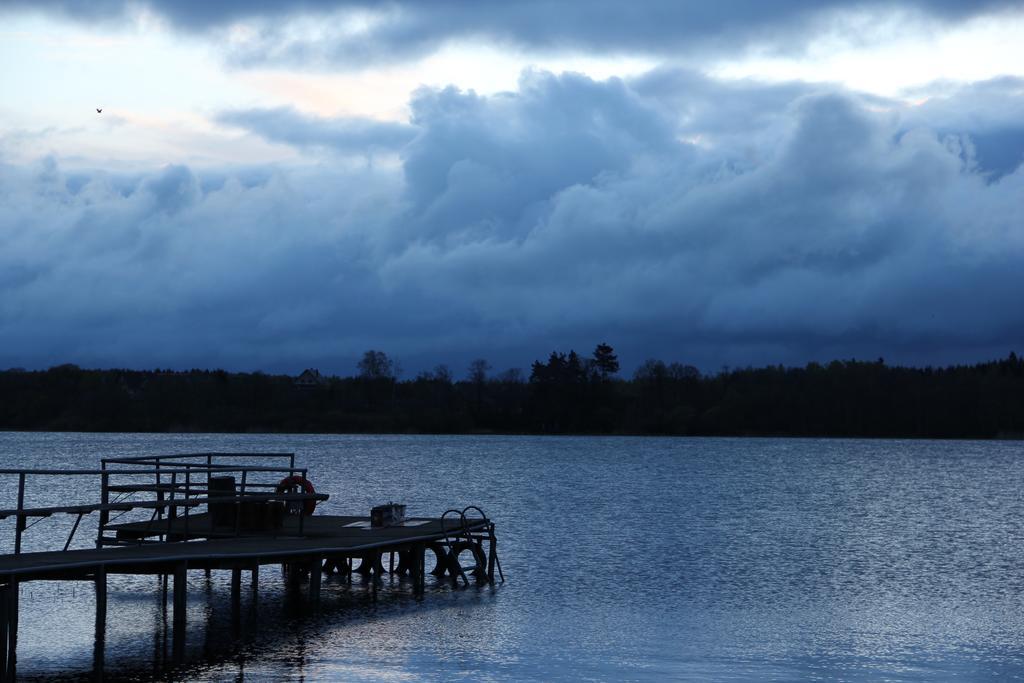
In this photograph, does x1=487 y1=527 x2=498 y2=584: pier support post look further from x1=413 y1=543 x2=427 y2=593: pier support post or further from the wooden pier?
x1=413 y1=543 x2=427 y2=593: pier support post

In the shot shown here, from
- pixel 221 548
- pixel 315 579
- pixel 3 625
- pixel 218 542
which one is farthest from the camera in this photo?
pixel 315 579

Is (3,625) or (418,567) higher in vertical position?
(3,625)

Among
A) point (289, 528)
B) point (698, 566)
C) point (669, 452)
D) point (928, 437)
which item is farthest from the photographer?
point (928, 437)

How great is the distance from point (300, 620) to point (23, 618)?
17.3 ft

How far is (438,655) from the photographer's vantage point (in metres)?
20.4

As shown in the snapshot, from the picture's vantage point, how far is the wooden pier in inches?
728

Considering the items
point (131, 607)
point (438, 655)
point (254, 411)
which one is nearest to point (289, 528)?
point (131, 607)

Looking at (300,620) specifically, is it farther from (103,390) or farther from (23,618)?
(103,390)

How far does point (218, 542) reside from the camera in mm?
23703

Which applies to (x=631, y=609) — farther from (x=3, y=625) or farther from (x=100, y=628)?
(x=3, y=625)

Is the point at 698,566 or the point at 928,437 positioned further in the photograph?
the point at 928,437

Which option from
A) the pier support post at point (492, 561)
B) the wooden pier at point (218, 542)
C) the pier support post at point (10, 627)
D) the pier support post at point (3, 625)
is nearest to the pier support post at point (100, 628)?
the wooden pier at point (218, 542)

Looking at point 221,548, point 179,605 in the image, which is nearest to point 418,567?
point 221,548

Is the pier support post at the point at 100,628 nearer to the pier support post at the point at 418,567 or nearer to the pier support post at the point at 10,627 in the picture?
the pier support post at the point at 10,627
